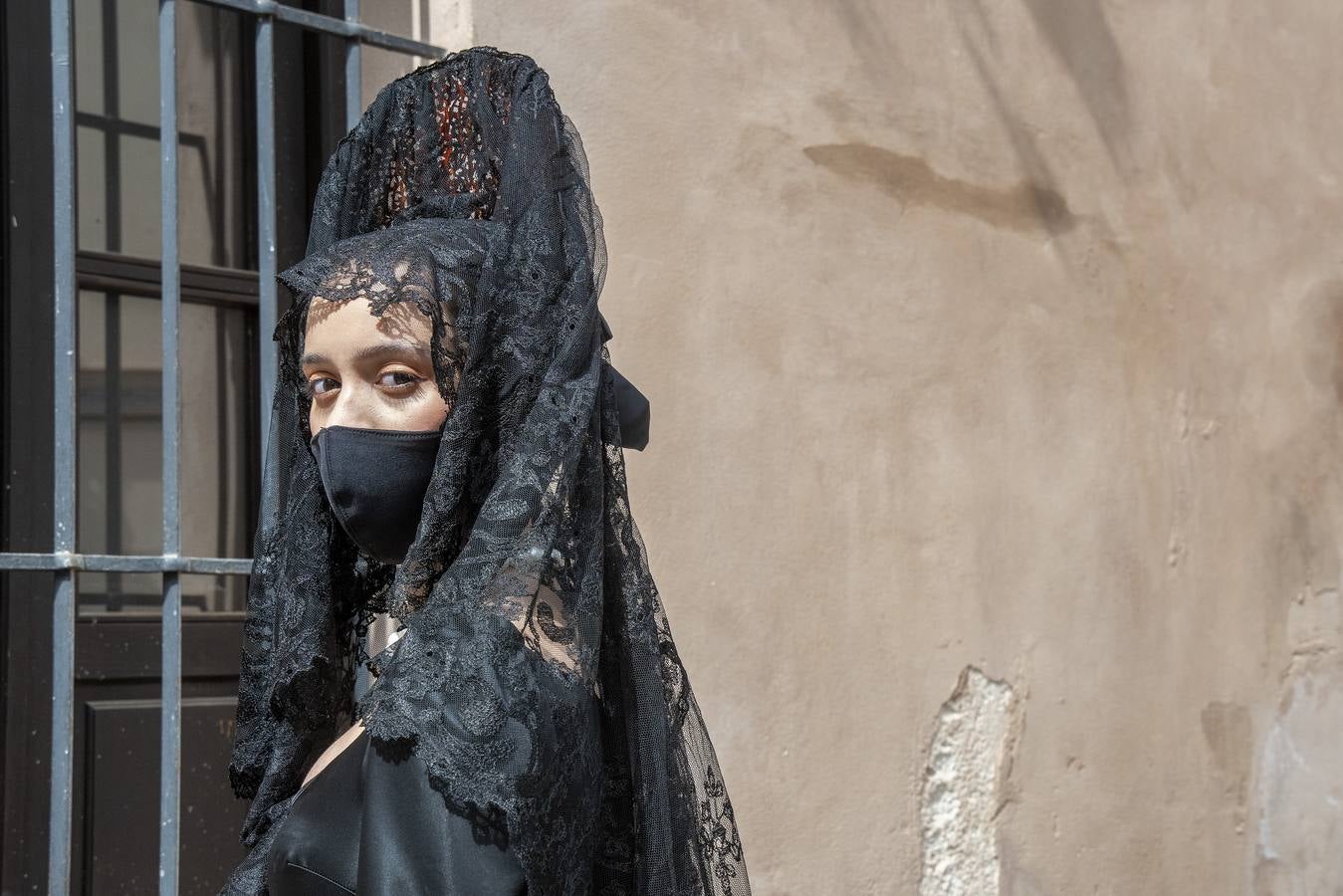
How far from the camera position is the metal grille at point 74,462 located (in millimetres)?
2516

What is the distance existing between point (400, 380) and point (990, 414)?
2254 millimetres

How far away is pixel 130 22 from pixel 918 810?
7.77ft

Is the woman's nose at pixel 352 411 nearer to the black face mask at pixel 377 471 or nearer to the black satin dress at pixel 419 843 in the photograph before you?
the black face mask at pixel 377 471

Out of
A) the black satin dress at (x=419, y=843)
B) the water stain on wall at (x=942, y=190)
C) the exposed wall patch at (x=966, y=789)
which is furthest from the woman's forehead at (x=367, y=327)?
the exposed wall patch at (x=966, y=789)

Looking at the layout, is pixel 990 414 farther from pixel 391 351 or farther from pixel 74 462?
pixel 391 351

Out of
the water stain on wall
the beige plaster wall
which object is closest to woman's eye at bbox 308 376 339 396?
the beige plaster wall

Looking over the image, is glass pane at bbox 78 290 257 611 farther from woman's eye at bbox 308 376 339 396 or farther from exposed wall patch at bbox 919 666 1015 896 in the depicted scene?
woman's eye at bbox 308 376 339 396

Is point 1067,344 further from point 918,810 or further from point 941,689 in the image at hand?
point 918,810

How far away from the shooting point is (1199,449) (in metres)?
4.18

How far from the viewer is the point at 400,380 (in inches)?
66.1

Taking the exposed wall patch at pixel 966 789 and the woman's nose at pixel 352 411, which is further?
the exposed wall patch at pixel 966 789

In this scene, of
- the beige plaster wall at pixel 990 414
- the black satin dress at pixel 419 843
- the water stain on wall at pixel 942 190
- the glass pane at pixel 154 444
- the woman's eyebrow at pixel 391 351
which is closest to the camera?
the black satin dress at pixel 419 843

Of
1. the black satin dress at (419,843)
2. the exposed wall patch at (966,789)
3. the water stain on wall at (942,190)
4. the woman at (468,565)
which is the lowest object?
the exposed wall patch at (966,789)

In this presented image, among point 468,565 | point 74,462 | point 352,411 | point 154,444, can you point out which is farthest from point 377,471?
point 154,444
